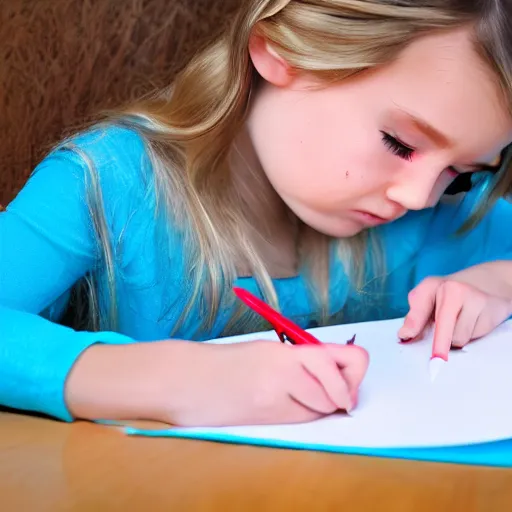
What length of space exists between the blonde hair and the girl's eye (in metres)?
0.07

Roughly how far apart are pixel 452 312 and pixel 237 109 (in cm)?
31

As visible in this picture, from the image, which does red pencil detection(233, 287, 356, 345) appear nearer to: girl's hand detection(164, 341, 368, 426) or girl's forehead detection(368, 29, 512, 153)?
girl's hand detection(164, 341, 368, 426)

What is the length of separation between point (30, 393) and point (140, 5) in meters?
0.59

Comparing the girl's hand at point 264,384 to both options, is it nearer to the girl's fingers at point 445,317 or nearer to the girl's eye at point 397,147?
the girl's fingers at point 445,317

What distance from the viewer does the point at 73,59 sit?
1.05 meters

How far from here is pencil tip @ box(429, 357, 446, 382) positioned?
680mm

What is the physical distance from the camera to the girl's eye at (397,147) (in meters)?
0.82

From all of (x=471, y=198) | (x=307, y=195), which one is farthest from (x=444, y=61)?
(x=471, y=198)

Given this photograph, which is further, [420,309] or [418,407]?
[420,309]

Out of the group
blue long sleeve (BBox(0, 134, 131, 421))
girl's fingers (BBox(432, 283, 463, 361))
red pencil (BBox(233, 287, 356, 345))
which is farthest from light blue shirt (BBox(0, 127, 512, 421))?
girl's fingers (BBox(432, 283, 463, 361))

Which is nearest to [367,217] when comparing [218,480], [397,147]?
[397,147]

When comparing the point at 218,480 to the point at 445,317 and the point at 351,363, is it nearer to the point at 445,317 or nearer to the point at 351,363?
the point at 351,363

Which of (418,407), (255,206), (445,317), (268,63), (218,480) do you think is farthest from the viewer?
(255,206)

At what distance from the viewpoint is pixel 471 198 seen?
1.12m
